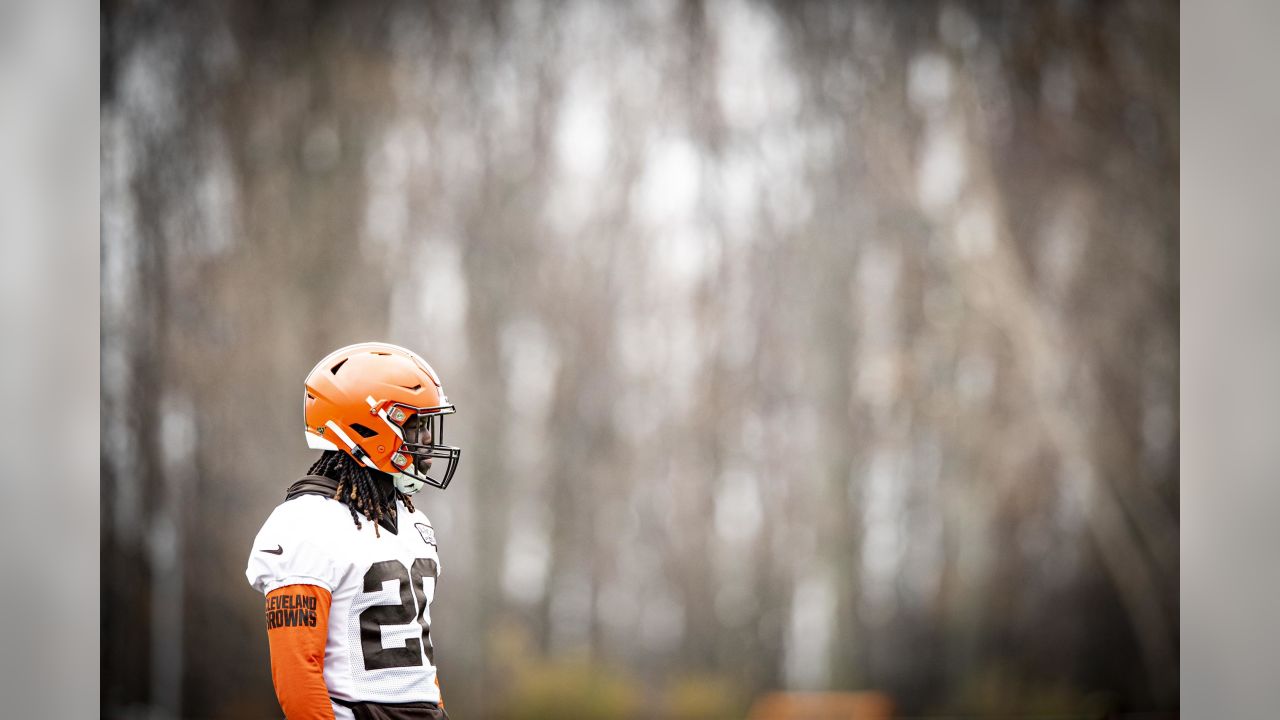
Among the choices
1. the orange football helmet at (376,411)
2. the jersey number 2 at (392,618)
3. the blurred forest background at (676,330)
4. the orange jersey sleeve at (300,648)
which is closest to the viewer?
the orange jersey sleeve at (300,648)

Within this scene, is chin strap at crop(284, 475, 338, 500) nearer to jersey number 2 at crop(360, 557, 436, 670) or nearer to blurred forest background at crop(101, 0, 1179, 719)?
jersey number 2 at crop(360, 557, 436, 670)

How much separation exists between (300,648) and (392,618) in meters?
0.20

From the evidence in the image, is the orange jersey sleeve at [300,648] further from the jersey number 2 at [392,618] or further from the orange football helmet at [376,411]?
the orange football helmet at [376,411]

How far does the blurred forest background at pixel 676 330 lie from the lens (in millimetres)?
4137

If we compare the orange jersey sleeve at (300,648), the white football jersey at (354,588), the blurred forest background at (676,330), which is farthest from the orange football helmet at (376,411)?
the blurred forest background at (676,330)

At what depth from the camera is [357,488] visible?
2078mm

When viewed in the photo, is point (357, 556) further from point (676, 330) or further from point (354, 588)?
point (676, 330)

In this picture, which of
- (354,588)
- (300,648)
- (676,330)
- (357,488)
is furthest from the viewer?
(676,330)

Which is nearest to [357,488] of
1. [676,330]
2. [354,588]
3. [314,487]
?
[314,487]

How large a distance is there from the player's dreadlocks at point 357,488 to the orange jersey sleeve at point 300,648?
0.20 metres

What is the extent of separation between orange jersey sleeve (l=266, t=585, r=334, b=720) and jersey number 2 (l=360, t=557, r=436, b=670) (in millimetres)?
103
